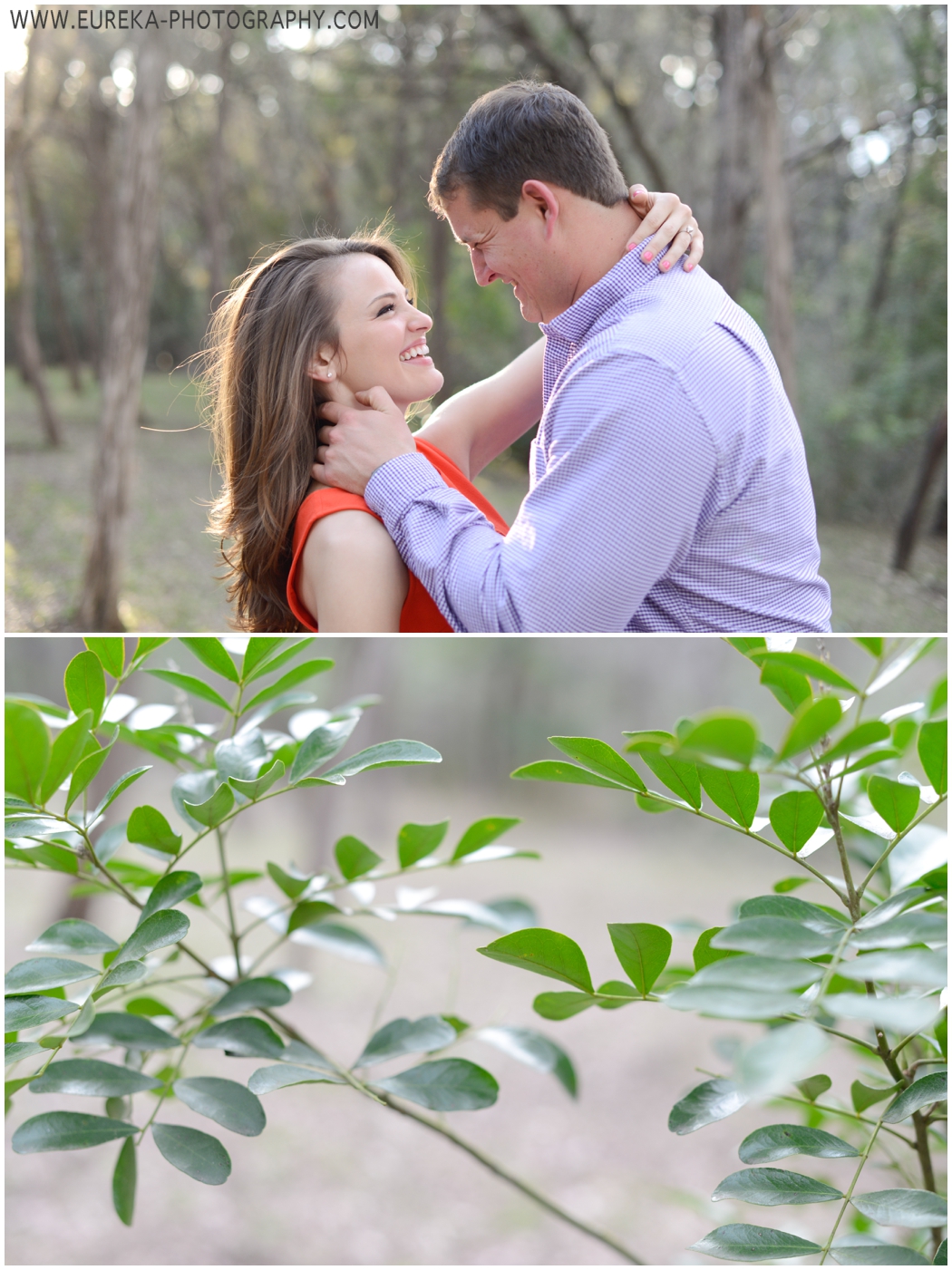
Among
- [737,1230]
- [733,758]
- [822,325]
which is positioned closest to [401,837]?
[737,1230]

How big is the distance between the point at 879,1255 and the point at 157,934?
0.41 m

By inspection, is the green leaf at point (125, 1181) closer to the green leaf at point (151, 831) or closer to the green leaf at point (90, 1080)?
the green leaf at point (90, 1080)

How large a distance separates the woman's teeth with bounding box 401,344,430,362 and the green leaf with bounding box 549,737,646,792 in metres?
0.68

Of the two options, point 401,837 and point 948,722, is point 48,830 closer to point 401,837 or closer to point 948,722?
point 401,837

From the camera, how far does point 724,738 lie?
276 millimetres

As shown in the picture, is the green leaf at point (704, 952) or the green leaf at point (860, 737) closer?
the green leaf at point (860, 737)

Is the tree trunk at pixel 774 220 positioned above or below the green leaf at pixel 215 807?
above

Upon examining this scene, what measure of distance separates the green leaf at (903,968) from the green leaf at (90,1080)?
0.43 meters

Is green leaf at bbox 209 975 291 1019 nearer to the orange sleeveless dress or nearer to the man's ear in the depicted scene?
the orange sleeveless dress

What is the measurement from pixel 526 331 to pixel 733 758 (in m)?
5.65

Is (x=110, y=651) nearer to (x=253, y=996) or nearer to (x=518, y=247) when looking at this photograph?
(x=253, y=996)

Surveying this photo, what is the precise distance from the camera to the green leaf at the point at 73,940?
553 mm

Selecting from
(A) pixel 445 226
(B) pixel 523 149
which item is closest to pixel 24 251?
(A) pixel 445 226

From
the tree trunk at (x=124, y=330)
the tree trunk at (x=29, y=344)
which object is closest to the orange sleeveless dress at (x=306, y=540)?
the tree trunk at (x=124, y=330)
